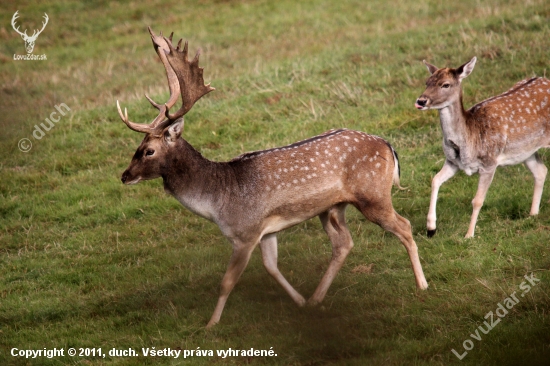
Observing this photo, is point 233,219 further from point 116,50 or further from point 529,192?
point 116,50

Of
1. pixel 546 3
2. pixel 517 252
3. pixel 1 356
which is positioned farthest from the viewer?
pixel 546 3

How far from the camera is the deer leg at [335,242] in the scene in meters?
7.34

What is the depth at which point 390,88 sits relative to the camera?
1223cm

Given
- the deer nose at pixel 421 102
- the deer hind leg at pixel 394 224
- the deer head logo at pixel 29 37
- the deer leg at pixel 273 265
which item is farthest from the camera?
the deer head logo at pixel 29 37

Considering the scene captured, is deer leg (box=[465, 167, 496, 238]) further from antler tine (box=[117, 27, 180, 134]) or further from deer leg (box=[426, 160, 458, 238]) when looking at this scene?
antler tine (box=[117, 27, 180, 134])

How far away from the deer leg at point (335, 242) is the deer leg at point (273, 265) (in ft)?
0.43

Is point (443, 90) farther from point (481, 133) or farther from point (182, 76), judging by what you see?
point (182, 76)

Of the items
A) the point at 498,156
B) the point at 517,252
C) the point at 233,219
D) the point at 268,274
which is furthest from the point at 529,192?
the point at 233,219

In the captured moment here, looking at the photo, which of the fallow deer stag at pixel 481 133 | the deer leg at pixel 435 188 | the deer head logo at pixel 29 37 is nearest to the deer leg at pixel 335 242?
the deer leg at pixel 435 188

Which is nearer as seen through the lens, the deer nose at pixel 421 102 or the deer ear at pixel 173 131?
the deer ear at pixel 173 131

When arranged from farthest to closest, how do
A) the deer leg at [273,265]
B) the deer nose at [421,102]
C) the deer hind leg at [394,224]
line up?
the deer nose at [421,102], the deer leg at [273,265], the deer hind leg at [394,224]

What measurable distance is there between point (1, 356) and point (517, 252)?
189 inches

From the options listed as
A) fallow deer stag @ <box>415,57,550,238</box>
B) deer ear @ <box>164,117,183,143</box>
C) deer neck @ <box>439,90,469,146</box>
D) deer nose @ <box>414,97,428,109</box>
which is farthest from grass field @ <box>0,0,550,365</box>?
deer ear @ <box>164,117,183,143</box>

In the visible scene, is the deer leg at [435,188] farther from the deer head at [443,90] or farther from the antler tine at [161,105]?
the antler tine at [161,105]
